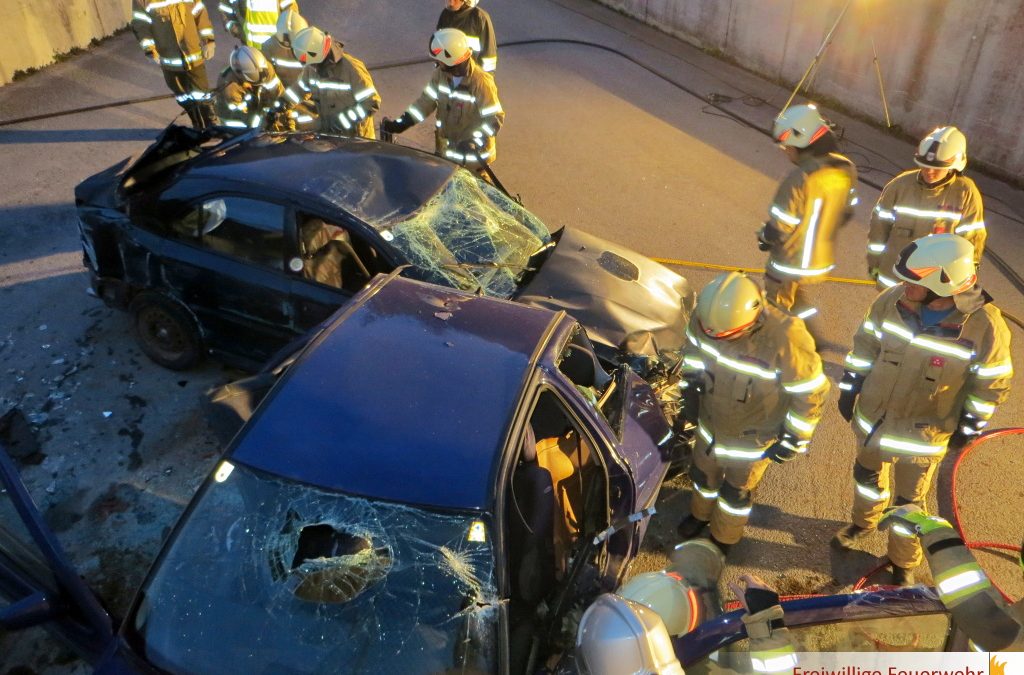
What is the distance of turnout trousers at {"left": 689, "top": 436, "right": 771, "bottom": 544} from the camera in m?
3.92

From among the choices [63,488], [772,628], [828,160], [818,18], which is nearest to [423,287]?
[772,628]

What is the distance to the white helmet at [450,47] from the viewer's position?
605 cm

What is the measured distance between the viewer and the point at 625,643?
84.7 inches

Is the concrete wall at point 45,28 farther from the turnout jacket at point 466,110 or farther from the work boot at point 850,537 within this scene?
the work boot at point 850,537

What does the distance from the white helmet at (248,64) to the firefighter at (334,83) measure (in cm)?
39

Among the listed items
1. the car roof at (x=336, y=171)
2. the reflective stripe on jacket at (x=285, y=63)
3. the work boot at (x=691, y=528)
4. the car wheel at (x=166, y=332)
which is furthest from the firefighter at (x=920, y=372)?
the reflective stripe on jacket at (x=285, y=63)

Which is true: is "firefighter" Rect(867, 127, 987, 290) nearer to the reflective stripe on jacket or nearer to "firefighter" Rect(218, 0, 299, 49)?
the reflective stripe on jacket

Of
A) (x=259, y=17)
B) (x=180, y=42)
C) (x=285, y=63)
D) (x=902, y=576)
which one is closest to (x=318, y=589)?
(x=902, y=576)

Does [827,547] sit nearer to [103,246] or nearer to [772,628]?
[772,628]

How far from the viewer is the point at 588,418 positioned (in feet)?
11.0

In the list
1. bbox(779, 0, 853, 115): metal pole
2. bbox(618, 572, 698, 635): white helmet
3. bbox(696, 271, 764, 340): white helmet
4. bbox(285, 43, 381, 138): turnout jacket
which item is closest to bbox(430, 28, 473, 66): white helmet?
bbox(285, 43, 381, 138): turnout jacket

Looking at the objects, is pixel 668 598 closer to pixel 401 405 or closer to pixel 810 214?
pixel 401 405

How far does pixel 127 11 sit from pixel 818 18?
32.6 ft

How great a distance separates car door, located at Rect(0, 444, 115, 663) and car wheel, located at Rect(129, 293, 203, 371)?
2.39m
